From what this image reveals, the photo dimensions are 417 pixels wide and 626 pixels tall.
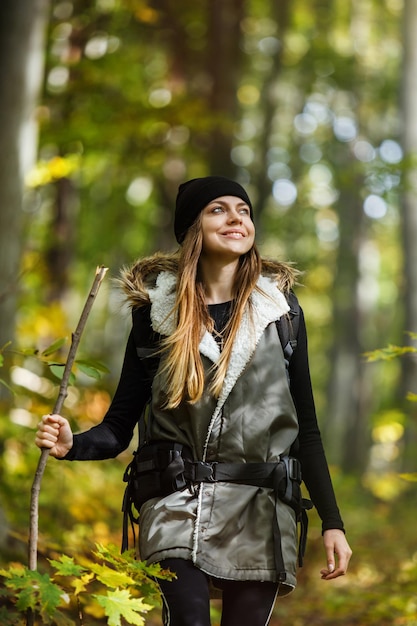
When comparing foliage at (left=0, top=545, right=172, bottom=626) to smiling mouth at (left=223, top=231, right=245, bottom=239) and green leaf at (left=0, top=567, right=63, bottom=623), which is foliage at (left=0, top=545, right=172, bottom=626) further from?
smiling mouth at (left=223, top=231, right=245, bottom=239)

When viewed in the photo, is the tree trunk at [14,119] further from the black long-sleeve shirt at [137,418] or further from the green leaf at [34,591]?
the green leaf at [34,591]

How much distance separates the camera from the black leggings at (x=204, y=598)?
3082mm

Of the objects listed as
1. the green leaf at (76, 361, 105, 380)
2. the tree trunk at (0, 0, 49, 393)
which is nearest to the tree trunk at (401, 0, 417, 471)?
the tree trunk at (0, 0, 49, 393)

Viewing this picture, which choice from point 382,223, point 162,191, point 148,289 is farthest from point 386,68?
point 148,289

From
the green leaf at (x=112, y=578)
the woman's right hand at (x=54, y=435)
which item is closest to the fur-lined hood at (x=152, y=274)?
the woman's right hand at (x=54, y=435)

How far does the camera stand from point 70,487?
30.6 feet

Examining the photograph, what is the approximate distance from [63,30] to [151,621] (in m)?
7.76

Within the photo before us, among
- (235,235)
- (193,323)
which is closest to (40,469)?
(193,323)

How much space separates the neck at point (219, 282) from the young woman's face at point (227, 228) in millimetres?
51

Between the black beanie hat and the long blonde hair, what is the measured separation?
0.06m

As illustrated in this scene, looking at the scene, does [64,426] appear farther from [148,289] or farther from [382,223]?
[382,223]

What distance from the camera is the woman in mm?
3213

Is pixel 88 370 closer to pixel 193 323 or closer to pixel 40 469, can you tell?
pixel 193 323

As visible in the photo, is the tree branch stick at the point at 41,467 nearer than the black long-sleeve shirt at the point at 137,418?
Yes
